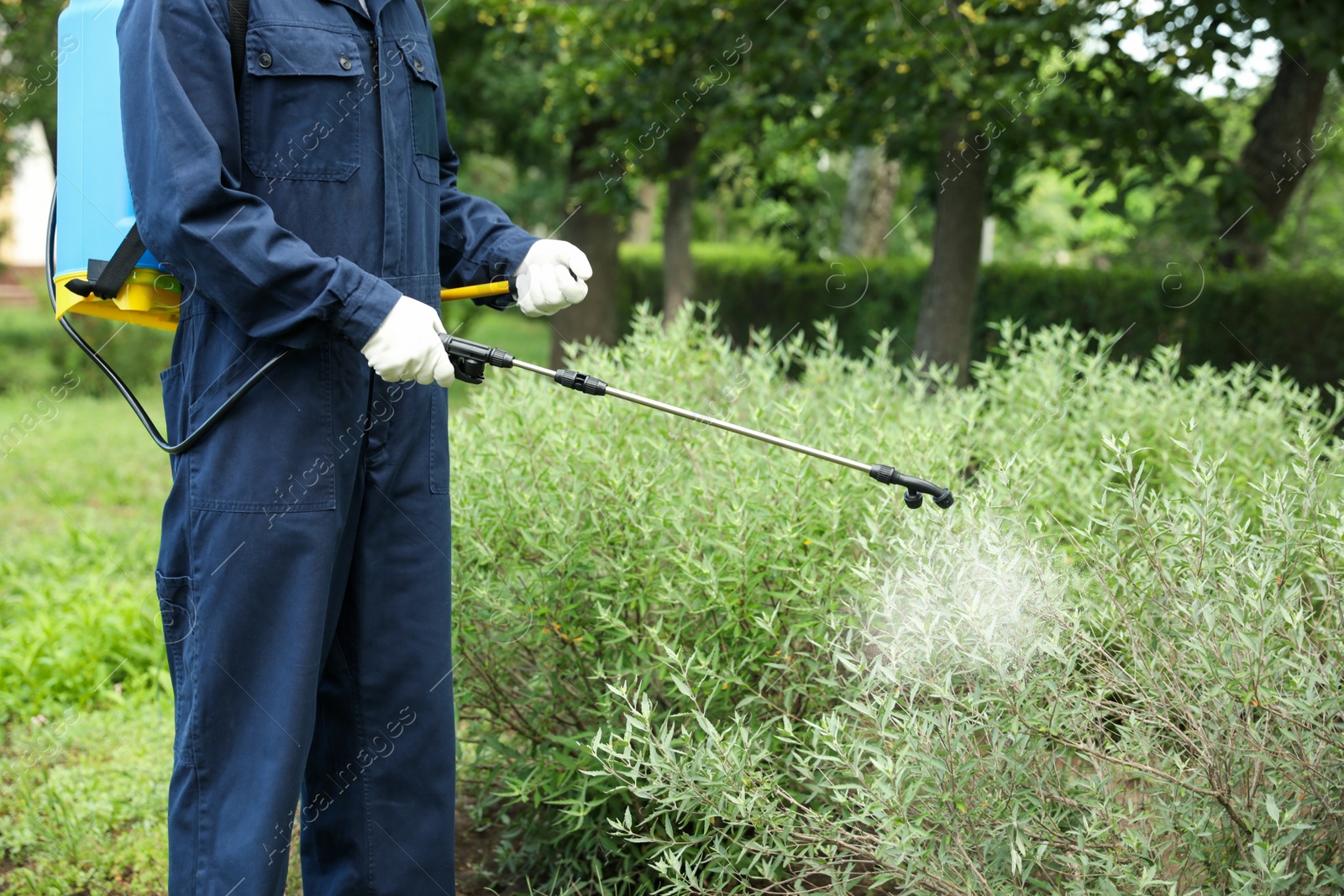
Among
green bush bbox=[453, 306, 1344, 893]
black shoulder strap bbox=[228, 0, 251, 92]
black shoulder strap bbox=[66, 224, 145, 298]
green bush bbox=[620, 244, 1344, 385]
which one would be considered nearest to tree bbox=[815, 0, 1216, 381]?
green bush bbox=[620, 244, 1344, 385]

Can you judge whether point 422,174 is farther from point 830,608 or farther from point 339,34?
point 830,608

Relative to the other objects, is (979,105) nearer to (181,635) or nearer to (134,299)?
(134,299)

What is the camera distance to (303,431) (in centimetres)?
206

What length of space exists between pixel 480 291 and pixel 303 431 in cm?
53

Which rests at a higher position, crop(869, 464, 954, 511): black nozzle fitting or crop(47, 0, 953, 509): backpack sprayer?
crop(47, 0, 953, 509): backpack sprayer

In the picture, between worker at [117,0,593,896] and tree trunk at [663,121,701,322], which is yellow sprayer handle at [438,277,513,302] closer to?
worker at [117,0,593,896]

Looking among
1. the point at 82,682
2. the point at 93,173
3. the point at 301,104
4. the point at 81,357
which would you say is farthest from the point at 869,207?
the point at 93,173

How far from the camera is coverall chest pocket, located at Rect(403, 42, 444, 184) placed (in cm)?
230

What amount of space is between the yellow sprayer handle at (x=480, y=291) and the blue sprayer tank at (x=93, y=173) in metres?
0.54

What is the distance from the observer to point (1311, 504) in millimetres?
2148

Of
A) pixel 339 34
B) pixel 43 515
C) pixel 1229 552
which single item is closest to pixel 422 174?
pixel 339 34

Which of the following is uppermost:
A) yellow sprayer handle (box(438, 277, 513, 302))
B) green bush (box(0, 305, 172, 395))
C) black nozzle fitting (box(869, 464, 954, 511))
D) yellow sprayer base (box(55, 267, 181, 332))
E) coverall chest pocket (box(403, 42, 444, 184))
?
coverall chest pocket (box(403, 42, 444, 184))

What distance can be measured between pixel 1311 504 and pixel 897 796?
1.01 m

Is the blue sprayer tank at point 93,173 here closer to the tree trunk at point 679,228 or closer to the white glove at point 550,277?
A: the white glove at point 550,277
